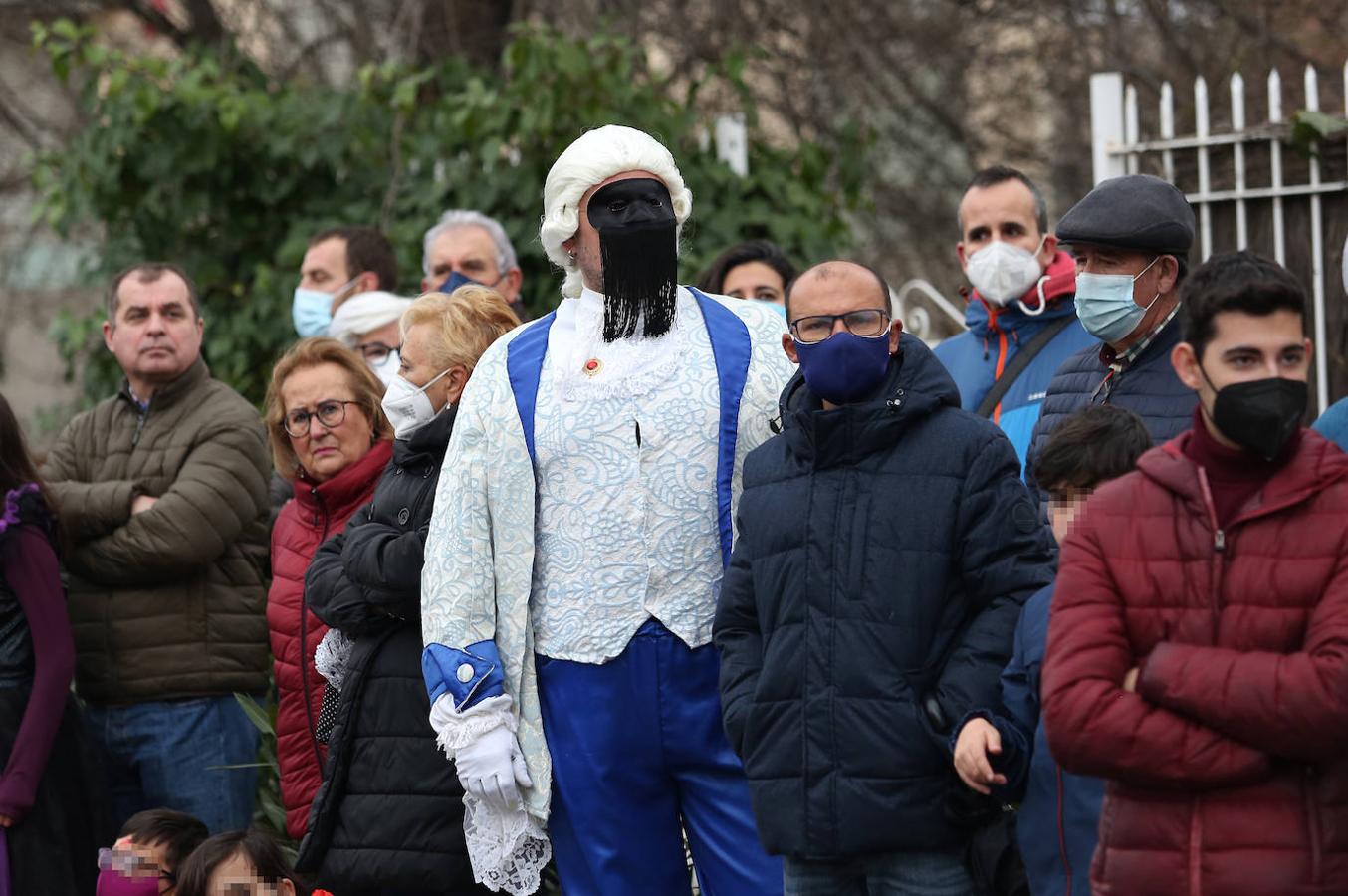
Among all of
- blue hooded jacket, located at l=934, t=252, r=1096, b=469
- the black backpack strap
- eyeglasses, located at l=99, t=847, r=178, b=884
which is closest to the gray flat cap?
blue hooded jacket, located at l=934, t=252, r=1096, b=469

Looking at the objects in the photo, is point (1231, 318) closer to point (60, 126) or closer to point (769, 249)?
point (769, 249)

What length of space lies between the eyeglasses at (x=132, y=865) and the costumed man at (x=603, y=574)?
1190mm

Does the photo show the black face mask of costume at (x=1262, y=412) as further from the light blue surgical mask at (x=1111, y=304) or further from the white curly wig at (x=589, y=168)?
the white curly wig at (x=589, y=168)

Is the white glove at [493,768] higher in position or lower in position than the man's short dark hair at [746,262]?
lower

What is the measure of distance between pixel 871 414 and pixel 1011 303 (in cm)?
181

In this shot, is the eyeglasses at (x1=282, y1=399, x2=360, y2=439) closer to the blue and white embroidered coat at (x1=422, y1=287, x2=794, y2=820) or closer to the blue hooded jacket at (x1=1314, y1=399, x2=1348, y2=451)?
the blue and white embroidered coat at (x1=422, y1=287, x2=794, y2=820)

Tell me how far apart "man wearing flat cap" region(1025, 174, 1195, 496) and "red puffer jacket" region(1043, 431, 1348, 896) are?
1.11 metres

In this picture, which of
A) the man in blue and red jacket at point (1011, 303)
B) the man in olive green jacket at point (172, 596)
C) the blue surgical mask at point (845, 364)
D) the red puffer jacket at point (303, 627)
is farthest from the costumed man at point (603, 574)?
the man in olive green jacket at point (172, 596)

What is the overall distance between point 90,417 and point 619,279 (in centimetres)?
251

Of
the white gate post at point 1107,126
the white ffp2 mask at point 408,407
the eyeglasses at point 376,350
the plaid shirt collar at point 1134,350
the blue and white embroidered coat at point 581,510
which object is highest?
the white gate post at point 1107,126

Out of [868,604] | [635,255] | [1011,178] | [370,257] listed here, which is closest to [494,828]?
[868,604]

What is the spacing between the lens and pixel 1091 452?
358cm

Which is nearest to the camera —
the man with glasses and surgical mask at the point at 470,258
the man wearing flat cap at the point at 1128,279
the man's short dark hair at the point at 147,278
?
the man wearing flat cap at the point at 1128,279

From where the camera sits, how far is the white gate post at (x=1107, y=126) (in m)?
7.00
